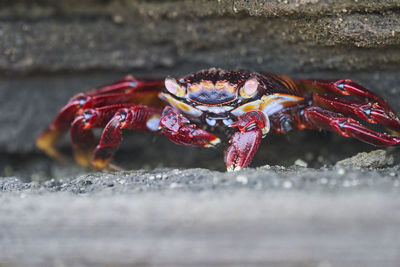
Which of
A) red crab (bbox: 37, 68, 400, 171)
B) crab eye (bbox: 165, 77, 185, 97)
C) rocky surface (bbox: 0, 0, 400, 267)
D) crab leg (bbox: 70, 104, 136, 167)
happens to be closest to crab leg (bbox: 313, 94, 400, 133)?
red crab (bbox: 37, 68, 400, 171)

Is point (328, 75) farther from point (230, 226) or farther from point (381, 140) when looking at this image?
point (230, 226)

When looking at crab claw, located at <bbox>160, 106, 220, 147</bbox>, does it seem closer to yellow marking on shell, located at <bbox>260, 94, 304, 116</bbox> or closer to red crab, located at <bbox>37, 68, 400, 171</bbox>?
red crab, located at <bbox>37, 68, 400, 171</bbox>

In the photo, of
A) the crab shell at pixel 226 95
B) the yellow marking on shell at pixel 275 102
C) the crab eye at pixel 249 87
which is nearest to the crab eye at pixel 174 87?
the crab shell at pixel 226 95

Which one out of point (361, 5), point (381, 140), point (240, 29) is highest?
point (361, 5)

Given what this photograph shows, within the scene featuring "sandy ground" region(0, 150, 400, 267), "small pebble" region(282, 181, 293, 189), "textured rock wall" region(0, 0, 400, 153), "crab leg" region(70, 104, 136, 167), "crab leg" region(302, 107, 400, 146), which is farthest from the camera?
"crab leg" region(70, 104, 136, 167)

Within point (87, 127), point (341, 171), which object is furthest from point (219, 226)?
point (87, 127)

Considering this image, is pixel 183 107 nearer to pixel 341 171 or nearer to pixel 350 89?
pixel 350 89

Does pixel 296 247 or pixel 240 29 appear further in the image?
pixel 240 29

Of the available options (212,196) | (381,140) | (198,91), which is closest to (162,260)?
(212,196)
